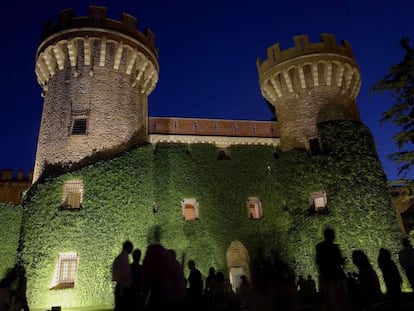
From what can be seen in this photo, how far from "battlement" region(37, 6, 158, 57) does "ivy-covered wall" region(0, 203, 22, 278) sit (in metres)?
8.63

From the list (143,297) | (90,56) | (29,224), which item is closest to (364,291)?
(143,297)

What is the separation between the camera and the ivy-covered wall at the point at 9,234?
1542cm

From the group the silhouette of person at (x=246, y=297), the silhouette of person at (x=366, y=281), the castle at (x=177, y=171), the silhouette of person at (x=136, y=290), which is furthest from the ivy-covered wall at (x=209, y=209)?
the silhouette of person at (x=366, y=281)

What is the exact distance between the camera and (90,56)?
60.3 feet

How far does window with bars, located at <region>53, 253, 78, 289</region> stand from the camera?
47.6ft

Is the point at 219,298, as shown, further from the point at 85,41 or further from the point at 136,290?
the point at 85,41

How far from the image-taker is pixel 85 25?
1842 centimetres

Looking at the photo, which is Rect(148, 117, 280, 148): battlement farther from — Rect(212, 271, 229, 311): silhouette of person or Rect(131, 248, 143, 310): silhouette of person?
Rect(131, 248, 143, 310): silhouette of person

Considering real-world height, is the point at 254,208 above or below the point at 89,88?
below

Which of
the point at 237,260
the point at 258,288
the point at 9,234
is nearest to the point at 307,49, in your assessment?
the point at 237,260

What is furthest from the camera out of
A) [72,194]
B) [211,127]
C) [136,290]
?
[211,127]

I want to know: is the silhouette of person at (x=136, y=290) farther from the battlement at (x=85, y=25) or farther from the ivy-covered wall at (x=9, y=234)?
the battlement at (x=85, y=25)

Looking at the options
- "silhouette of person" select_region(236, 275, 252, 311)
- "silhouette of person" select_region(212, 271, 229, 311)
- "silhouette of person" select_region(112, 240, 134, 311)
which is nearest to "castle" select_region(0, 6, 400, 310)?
"silhouette of person" select_region(236, 275, 252, 311)

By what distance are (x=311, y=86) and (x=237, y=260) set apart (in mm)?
10916
